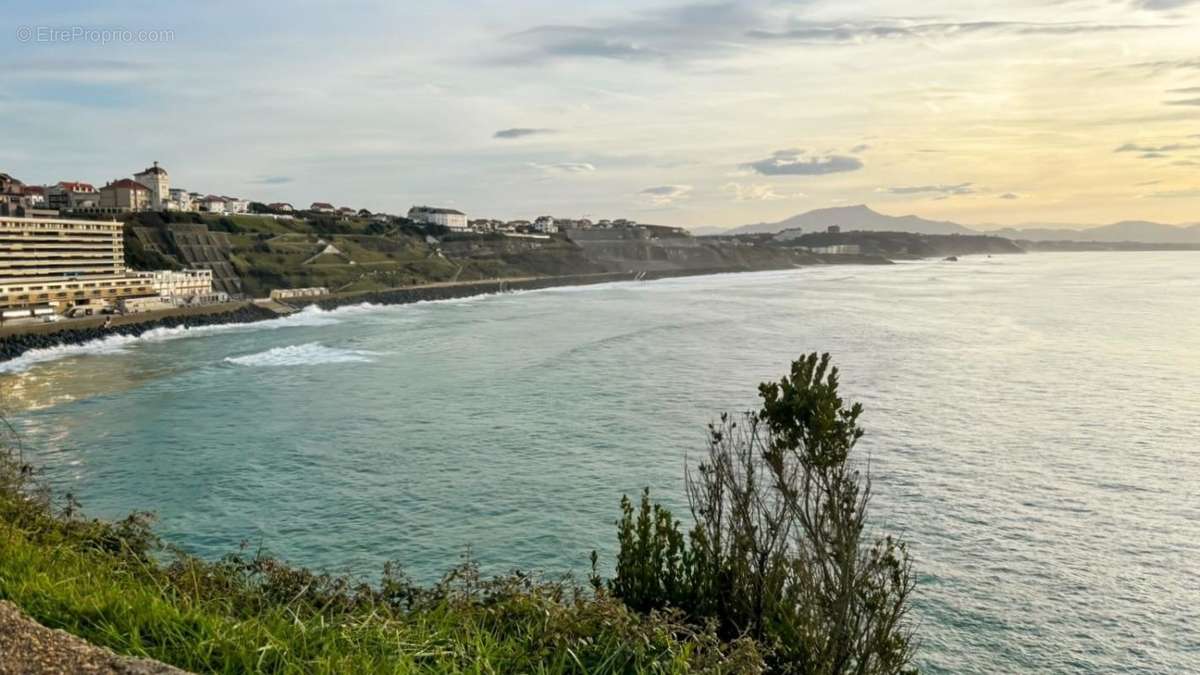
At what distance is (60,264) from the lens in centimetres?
5356

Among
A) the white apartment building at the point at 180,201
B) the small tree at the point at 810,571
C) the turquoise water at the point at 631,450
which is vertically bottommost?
the turquoise water at the point at 631,450

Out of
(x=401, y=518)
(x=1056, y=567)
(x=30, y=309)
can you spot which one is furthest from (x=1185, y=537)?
(x=30, y=309)

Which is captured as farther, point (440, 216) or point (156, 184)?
point (440, 216)

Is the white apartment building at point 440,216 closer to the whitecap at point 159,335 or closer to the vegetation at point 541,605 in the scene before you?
the whitecap at point 159,335

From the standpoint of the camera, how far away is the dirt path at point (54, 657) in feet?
12.7

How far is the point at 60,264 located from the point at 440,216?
83.6 m

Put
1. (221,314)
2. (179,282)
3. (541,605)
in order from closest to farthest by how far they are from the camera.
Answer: (541,605)
(221,314)
(179,282)

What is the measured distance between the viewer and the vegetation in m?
4.71

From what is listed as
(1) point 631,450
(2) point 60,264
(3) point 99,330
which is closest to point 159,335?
(3) point 99,330

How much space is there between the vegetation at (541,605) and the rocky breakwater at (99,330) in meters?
33.9

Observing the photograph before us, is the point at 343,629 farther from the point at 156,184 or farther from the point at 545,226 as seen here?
the point at 545,226

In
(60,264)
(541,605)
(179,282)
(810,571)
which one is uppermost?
(60,264)

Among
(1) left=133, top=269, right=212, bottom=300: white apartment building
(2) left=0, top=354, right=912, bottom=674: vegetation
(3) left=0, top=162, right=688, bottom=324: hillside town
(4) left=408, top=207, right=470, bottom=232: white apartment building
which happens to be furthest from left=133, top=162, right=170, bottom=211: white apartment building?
(2) left=0, top=354, right=912, bottom=674: vegetation

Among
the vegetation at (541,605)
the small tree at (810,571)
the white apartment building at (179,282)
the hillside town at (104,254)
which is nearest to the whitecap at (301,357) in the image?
the hillside town at (104,254)
